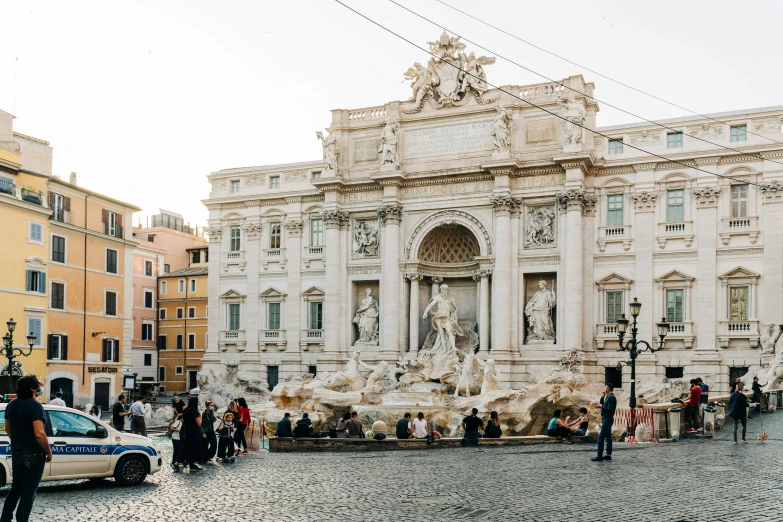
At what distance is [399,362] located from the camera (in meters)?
39.3

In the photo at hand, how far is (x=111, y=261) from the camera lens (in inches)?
1900

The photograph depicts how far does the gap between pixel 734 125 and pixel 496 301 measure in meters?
12.5

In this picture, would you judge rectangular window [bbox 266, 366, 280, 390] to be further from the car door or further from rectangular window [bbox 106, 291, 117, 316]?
the car door

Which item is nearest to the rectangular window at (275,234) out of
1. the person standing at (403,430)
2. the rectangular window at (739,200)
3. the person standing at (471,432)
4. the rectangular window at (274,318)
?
the rectangular window at (274,318)

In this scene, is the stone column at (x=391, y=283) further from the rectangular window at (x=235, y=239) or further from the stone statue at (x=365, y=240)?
the rectangular window at (x=235, y=239)

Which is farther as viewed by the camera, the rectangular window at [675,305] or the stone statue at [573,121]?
the stone statue at [573,121]

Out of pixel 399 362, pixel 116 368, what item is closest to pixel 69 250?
pixel 116 368

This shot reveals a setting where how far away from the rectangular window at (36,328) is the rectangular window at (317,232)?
547 inches

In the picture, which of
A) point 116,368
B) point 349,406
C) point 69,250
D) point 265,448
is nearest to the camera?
point 265,448

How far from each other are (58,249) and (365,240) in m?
15.8

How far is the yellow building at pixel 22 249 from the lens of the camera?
132ft

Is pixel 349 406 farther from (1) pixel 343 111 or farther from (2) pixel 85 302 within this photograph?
(2) pixel 85 302

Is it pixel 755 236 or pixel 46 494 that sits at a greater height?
pixel 755 236

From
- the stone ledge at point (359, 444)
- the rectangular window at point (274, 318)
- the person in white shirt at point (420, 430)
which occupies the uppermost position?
the rectangular window at point (274, 318)
